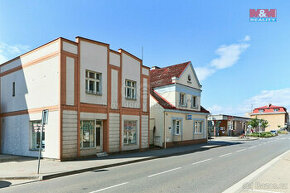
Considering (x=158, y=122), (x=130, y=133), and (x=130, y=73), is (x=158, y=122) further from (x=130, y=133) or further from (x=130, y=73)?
(x=130, y=73)

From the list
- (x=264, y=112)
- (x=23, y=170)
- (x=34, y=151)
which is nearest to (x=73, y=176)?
(x=23, y=170)

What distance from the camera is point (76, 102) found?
15.6 meters

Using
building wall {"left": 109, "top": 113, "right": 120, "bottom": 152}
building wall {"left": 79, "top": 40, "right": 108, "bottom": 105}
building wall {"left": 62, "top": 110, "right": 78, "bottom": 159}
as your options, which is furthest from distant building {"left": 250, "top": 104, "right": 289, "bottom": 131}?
building wall {"left": 62, "top": 110, "right": 78, "bottom": 159}

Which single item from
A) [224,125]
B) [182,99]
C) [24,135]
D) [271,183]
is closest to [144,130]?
[182,99]

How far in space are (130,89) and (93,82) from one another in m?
3.89

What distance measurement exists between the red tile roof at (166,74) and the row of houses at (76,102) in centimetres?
439

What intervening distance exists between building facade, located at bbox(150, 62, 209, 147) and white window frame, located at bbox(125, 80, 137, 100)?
434cm

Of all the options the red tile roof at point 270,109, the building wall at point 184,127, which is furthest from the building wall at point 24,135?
the red tile roof at point 270,109

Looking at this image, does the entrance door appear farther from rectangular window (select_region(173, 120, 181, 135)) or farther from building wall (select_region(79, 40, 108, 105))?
rectangular window (select_region(173, 120, 181, 135))

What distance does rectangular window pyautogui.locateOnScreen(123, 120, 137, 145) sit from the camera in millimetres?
19181

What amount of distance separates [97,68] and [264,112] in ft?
323

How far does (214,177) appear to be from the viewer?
9.61 metres

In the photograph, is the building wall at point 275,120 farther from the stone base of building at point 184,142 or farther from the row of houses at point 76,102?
the row of houses at point 76,102

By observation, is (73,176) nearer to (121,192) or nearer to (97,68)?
(121,192)
